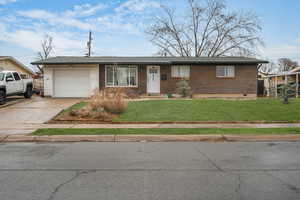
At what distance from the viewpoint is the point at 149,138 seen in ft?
28.3

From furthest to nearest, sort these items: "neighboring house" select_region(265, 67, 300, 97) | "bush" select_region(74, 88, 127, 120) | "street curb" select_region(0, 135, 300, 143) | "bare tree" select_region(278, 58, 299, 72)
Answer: "bare tree" select_region(278, 58, 299, 72) < "neighboring house" select_region(265, 67, 300, 97) < "bush" select_region(74, 88, 127, 120) < "street curb" select_region(0, 135, 300, 143)

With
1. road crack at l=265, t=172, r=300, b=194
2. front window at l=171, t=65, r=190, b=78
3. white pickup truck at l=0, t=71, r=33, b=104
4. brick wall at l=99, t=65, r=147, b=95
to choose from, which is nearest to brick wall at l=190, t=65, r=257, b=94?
front window at l=171, t=65, r=190, b=78

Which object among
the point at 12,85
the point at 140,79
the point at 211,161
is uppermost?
the point at 140,79

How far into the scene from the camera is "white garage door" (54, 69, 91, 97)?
22062mm

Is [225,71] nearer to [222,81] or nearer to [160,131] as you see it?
[222,81]

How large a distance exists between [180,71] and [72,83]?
9.16 metres

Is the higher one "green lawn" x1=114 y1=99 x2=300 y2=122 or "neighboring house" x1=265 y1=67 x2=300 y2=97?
"neighboring house" x1=265 y1=67 x2=300 y2=97

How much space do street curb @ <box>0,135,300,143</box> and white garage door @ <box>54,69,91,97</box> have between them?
45.1ft

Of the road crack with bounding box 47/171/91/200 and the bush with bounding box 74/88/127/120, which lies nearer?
the road crack with bounding box 47/171/91/200

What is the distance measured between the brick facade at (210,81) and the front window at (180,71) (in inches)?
11.2

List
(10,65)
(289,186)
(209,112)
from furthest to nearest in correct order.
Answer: (10,65) < (209,112) < (289,186)

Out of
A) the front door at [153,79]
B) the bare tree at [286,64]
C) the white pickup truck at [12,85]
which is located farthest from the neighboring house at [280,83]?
the bare tree at [286,64]

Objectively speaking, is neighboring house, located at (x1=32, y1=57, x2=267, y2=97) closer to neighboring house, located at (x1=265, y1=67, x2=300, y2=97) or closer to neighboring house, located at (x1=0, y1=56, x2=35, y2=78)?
neighboring house, located at (x1=265, y1=67, x2=300, y2=97)

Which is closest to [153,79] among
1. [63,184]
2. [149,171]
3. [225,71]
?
[225,71]
